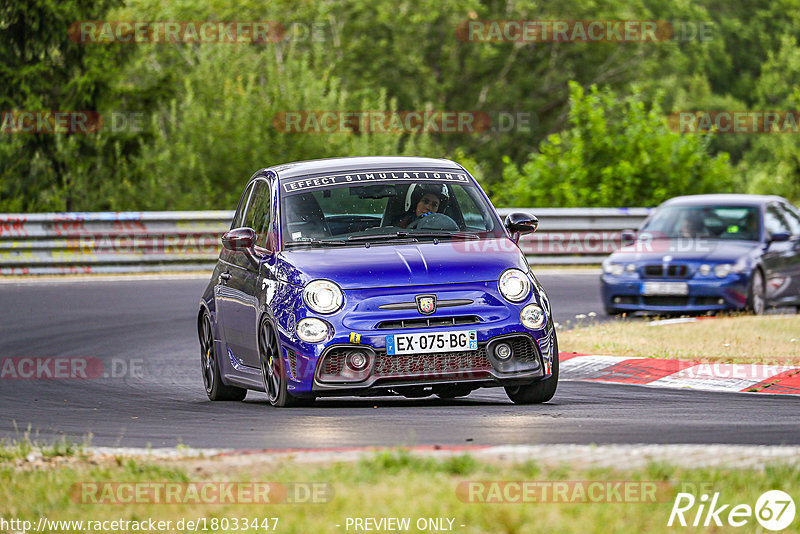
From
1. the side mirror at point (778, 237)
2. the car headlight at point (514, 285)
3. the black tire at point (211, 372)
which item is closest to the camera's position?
the car headlight at point (514, 285)

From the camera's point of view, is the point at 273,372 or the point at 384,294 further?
the point at 273,372

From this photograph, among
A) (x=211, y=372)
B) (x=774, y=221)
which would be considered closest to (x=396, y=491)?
(x=211, y=372)

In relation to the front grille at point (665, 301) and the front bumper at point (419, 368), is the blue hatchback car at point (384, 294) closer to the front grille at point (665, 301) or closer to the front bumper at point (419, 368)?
the front bumper at point (419, 368)

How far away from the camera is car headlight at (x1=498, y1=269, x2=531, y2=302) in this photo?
9.36 m

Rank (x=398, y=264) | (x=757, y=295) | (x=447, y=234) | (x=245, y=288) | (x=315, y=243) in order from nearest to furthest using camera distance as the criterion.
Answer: (x=398, y=264), (x=315, y=243), (x=447, y=234), (x=245, y=288), (x=757, y=295)

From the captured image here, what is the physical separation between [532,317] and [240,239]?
87.2 inches

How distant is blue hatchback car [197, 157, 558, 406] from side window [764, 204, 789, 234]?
8.99m

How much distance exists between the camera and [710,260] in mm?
17672

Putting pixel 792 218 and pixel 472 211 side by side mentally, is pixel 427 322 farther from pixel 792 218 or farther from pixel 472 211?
pixel 792 218

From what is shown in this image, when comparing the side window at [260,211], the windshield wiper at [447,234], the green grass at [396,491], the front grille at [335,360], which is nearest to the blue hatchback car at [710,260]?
the side window at [260,211]

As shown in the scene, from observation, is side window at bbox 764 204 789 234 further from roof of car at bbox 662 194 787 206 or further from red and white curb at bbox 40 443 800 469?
red and white curb at bbox 40 443 800 469

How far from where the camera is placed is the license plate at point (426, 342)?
9148mm

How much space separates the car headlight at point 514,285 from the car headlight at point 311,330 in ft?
3.80

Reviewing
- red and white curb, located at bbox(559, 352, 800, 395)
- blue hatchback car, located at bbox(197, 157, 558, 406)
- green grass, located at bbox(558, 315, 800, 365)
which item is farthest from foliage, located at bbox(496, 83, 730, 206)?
blue hatchback car, located at bbox(197, 157, 558, 406)
